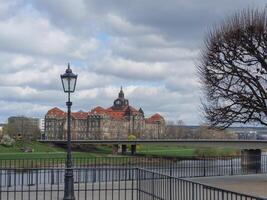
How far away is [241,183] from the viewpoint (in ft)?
85.8

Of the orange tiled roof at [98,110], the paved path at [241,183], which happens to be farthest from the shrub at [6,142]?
the paved path at [241,183]

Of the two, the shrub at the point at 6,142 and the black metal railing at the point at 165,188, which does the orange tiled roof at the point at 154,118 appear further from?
the black metal railing at the point at 165,188

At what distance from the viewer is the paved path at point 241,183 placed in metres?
23.1

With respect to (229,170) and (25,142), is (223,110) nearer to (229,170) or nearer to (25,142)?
(229,170)

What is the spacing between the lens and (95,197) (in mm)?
19312

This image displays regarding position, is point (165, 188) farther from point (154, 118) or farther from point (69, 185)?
point (154, 118)

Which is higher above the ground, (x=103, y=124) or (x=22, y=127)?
(x=103, y=124)

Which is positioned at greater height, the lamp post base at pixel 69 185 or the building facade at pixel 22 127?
the building facade at pixel 22 127

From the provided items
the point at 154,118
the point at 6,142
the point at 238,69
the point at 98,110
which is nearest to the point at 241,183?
the point at 238,69

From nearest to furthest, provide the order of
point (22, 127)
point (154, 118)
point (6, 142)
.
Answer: point (6, 142) < point (22, 127) < point (154, 118)

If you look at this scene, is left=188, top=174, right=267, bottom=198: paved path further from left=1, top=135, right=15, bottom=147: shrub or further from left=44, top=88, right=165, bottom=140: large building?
left=44, top=88, right=165, bottom=140: large building

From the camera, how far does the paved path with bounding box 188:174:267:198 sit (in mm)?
23100

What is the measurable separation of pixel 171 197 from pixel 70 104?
273 inches

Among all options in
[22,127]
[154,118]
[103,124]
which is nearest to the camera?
[22,127]
